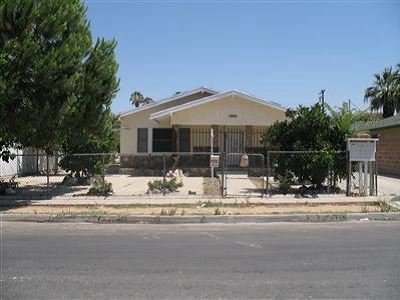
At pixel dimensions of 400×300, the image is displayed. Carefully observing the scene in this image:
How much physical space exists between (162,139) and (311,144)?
43.2 ft

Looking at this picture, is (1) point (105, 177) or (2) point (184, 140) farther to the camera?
(2) point (184, 140)

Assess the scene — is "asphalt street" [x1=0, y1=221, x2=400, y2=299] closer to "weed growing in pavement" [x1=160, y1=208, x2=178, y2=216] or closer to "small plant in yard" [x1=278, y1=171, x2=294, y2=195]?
"weed growing in pavement" [x1=160, y1=208, x2=178, y2=216]

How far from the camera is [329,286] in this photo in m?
6.61

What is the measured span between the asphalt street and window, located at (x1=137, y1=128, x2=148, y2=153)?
18360 millimetres

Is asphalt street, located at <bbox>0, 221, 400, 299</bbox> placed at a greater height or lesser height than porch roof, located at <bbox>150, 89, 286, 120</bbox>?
lesser

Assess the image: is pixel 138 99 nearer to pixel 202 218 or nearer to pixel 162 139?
pixel 162 139

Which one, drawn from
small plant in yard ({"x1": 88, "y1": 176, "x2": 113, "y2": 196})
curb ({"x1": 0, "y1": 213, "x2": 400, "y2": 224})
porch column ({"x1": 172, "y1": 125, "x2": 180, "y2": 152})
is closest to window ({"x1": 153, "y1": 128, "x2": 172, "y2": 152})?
porch column ({"x1": 172, "y1": 125, "x2": 180, "y2": 152})

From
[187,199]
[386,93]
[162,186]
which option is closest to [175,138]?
[162,186]

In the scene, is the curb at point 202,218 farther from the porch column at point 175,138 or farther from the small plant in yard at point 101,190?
the porch column at point 175,138

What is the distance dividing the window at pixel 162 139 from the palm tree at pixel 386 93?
32006 millimetres

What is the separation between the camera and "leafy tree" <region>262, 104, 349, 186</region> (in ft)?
58.7

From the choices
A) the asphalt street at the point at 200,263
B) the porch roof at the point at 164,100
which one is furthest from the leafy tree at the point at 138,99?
the asphalt street at the point at 200,263

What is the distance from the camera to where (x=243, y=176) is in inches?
1032

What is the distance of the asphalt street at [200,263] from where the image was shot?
639 centimetres
